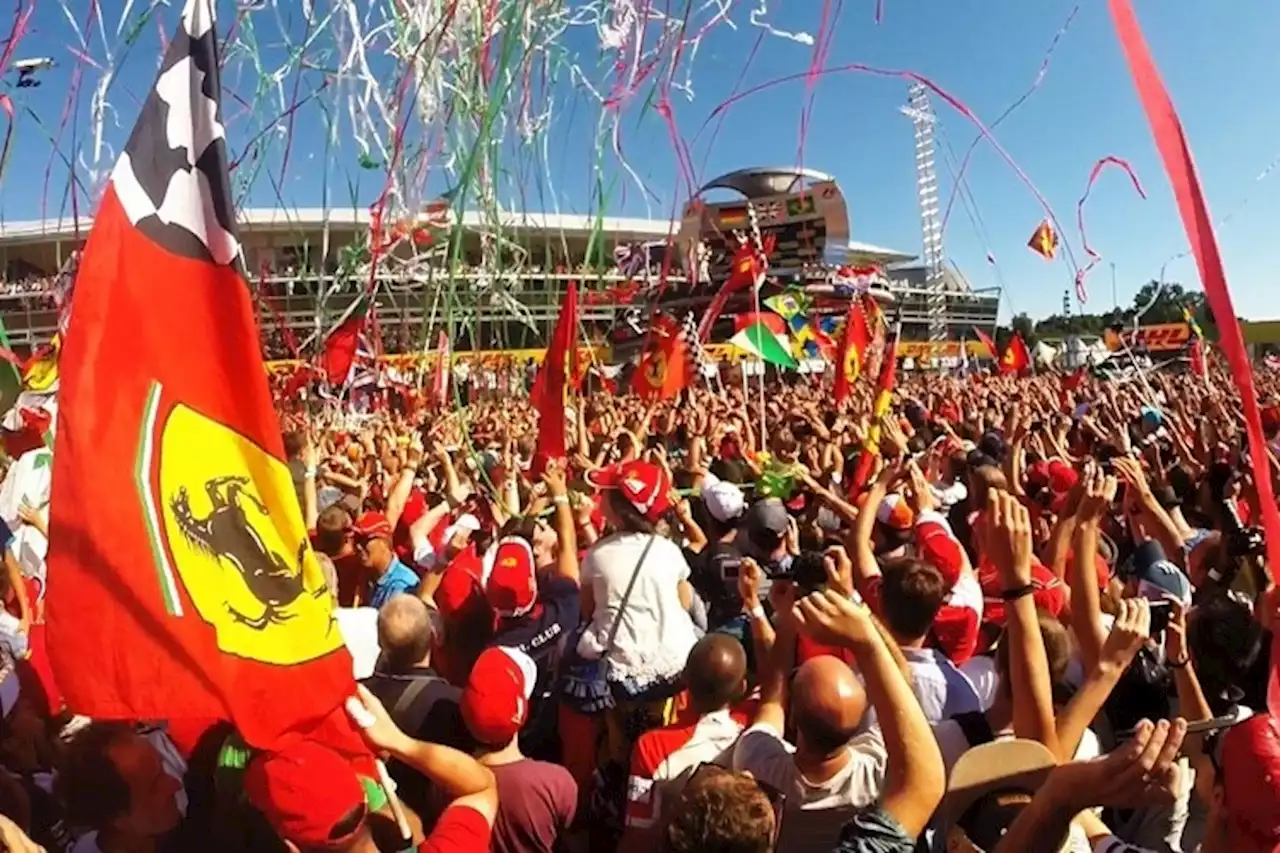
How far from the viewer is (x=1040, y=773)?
2014mm

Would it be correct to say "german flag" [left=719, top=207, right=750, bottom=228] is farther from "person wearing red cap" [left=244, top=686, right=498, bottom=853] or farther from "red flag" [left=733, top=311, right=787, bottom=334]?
"person wearing red cap" [left=244, top=686, right=498, bottom=853]

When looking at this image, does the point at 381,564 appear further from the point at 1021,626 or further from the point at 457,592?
the point at 1021,626

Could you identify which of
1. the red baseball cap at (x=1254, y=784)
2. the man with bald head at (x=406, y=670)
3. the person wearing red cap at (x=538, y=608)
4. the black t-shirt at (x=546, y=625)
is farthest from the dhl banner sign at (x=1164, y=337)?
the red baseball cap at (x=1254, y=784)

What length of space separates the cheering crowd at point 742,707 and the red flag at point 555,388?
729 millimetres

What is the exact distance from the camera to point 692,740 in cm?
271

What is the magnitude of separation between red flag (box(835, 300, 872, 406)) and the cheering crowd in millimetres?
5943

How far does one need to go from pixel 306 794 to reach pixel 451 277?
2.32 m

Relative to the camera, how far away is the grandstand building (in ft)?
17.0

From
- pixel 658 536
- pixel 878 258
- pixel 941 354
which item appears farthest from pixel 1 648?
pixel 878 258

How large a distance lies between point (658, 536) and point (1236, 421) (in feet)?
21.7

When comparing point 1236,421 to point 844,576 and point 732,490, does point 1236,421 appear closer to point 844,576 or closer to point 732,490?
point 732,490

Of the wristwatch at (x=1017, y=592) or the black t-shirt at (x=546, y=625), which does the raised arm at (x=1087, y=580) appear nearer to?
the wristwatch at (x=1017, y=592)

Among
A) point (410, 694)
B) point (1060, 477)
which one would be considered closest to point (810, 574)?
point (410, 694)

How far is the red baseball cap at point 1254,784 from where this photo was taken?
1651mm
